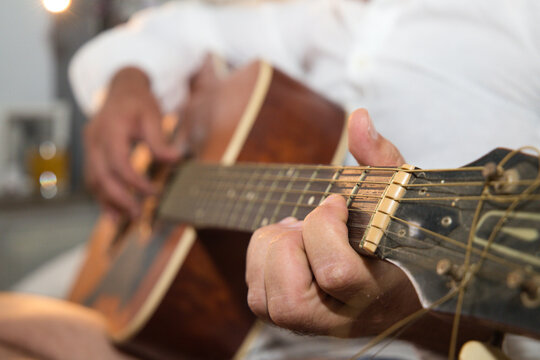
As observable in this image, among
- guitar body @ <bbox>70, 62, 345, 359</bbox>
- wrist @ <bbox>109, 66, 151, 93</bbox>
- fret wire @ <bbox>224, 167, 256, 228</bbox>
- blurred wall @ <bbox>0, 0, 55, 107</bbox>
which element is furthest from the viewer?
blurred wall @ <bbox>0, 0, 55, 107</bbox>

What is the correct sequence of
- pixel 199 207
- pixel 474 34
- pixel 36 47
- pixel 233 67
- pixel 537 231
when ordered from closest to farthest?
pixel 537 231
pixel 474 34
pixel 199 207
pixel 233 67
pixel 36 47

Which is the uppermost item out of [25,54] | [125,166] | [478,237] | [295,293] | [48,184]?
[478,237]

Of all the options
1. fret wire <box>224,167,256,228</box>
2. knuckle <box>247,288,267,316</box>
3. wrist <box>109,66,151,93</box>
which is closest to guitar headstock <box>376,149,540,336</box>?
knuckle <box>247,288,267,316</box>

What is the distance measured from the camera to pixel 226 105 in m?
0.76

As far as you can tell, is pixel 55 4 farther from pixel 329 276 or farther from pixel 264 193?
pixel 329 276

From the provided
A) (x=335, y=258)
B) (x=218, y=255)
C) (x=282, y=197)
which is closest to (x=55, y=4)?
(x=218, y=255)

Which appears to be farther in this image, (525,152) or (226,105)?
(226,105)

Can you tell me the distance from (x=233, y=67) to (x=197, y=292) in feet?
1.95

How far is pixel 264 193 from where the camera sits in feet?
1.48

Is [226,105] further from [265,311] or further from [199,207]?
[265,311]

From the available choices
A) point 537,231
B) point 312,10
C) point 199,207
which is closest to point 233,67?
point 312,10

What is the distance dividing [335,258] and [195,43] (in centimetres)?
86

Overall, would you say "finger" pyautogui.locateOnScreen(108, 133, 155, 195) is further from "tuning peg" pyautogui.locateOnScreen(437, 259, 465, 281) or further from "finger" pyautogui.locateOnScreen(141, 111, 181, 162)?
"tuning peg" pyautogui.locateOnScreen(437, 259, 465, 281)

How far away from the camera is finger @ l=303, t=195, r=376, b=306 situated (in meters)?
0.30
